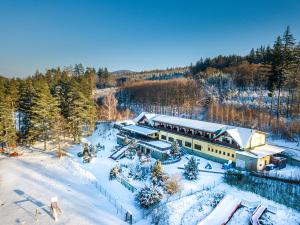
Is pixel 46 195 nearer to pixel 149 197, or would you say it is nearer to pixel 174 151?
pixel 149 197

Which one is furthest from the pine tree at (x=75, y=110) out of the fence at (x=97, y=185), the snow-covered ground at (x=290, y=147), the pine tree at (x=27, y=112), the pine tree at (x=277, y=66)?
the pine tree at (x=277, y=66)

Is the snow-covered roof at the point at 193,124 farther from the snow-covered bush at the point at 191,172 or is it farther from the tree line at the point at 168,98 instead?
the tree line at the point at 168,98

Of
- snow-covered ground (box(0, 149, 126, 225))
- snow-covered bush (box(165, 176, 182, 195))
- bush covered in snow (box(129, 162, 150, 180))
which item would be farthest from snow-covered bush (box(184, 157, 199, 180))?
snow-covered ground (box(0, 149, 126, 225))

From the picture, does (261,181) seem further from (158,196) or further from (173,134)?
(173,134)

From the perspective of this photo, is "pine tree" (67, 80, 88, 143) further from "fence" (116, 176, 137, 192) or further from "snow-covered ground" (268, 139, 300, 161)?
"snow-covered ground" (268, 139, 300, 161)

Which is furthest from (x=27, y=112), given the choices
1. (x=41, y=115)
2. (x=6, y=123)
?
(x=41, y=115)
